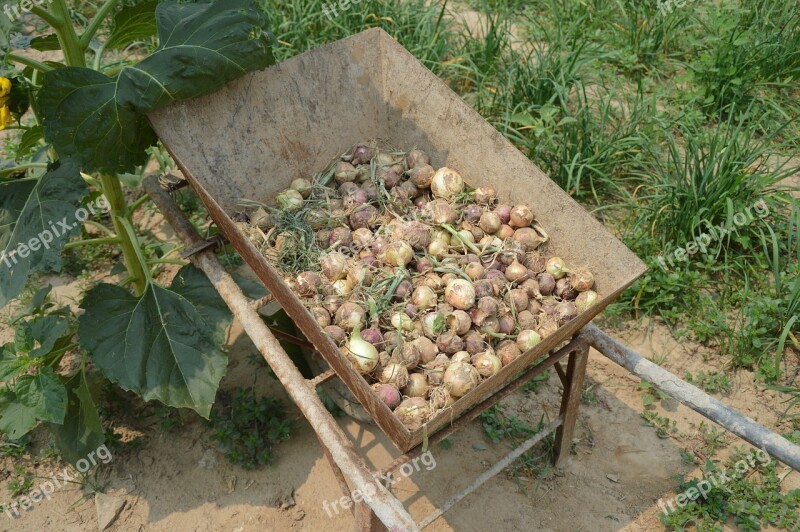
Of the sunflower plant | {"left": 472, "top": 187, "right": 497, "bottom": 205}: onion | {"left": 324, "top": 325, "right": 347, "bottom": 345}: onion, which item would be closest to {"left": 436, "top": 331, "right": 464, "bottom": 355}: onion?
{"left": 324, "top": 325, "right": 347, "bottom": 345}: onion

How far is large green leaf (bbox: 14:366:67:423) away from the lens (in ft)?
8.86

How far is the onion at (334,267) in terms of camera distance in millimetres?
2539

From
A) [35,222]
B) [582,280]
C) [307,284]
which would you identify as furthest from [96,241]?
[582,280]

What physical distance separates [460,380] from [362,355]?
320 mm

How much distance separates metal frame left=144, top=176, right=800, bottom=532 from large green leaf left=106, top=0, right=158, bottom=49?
1.84 feet

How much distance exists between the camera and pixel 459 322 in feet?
7.72

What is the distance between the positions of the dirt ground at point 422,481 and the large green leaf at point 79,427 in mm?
241

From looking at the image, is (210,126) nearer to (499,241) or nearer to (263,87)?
(263,87)

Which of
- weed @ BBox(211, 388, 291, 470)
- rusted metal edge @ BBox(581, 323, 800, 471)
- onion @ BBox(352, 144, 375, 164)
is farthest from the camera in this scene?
weed @ BBox(211, 388, 291, 470)

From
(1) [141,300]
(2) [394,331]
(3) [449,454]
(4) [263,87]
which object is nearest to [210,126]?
(4) [263,87]

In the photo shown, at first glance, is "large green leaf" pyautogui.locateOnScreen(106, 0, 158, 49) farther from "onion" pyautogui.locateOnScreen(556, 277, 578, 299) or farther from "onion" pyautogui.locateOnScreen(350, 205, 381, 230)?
"onion" pyautogui.locateOnScreen(556, 277, 578, 299)

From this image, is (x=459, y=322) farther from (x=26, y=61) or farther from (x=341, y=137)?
(x=26, y=61)

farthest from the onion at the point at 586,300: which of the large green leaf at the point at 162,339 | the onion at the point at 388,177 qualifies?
the large green leaf at the point at 162,339

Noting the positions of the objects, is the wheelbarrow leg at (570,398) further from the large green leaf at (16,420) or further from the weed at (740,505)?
the large green leaf at (16,420)
